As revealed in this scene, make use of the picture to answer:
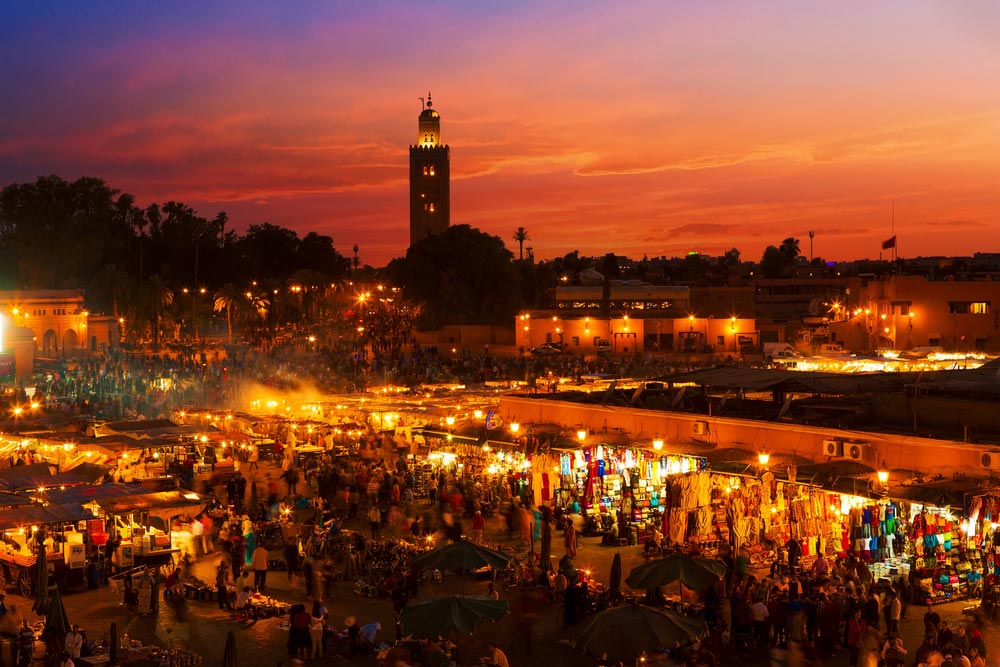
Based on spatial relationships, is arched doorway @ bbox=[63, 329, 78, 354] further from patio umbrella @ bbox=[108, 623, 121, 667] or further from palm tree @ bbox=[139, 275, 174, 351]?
patio umbrella @ bbox=[108, 623, 121, 667]

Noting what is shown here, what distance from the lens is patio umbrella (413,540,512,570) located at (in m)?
14.9

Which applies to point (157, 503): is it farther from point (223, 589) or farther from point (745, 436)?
point (745, 436)

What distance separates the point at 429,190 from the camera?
137625 mm

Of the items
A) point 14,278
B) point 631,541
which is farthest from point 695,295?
point 631,541

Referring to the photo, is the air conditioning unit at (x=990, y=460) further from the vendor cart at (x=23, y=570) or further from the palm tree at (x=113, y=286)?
the palm tree at (x=113, y=286)

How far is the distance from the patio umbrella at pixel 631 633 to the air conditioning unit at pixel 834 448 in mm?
7306

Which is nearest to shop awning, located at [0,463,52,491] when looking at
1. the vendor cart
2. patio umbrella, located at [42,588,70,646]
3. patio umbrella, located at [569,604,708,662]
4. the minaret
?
the vendor cart

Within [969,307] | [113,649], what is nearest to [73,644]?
[113,649]

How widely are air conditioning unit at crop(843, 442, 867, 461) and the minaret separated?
11914 cm

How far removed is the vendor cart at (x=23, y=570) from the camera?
57.5ft

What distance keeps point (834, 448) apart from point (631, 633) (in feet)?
26.7

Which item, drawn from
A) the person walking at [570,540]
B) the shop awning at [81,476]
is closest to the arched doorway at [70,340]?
the shop awning at [81,476]

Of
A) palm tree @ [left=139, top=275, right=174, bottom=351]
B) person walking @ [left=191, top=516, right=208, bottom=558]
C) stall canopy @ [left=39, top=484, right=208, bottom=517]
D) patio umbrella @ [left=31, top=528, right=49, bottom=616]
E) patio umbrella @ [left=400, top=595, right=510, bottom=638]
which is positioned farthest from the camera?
palm tree @ [left=139, top=275, right=174, bottom=351]

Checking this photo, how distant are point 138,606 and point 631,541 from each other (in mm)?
8829
